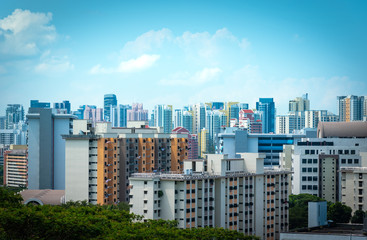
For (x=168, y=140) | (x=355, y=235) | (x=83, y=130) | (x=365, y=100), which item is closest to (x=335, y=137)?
(x=168, y=140)

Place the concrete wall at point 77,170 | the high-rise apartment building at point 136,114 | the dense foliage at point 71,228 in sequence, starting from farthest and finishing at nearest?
the high-rise apartment building at point 136,114 < the concrete wall at point 77,170 < the dense foliage at point 71,228

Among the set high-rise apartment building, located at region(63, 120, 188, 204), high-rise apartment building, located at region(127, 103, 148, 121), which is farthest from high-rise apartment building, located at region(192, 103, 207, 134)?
high-rise apartment building, located at region(63, 120, 188, 204)

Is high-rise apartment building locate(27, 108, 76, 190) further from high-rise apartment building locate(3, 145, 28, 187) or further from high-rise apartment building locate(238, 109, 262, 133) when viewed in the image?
high-rise apartment building locate(238, 109, 262, 133)

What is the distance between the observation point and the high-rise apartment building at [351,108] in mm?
91938

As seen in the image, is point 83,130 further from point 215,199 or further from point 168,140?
point 215,199

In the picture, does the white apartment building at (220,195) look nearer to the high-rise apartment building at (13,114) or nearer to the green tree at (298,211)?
the green tree at (298,211)

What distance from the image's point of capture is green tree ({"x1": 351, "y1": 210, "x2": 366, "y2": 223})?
1363 inches

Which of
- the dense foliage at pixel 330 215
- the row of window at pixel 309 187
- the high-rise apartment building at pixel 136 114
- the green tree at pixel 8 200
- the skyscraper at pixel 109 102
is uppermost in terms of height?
the skyscraper at pixel 109 102

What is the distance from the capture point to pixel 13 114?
362ft

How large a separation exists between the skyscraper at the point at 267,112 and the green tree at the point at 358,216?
7579 cm

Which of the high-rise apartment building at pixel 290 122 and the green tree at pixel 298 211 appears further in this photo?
the high-rise apartment building at pixel 290 122

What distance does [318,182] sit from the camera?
45344 millimetres

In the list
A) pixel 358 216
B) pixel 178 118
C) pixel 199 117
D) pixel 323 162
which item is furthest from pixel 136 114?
pixel 358 216

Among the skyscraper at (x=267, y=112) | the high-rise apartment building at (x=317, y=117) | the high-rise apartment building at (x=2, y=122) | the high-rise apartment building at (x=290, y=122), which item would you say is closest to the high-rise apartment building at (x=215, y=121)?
the high-rise apartment building at (x=290, y=122)
